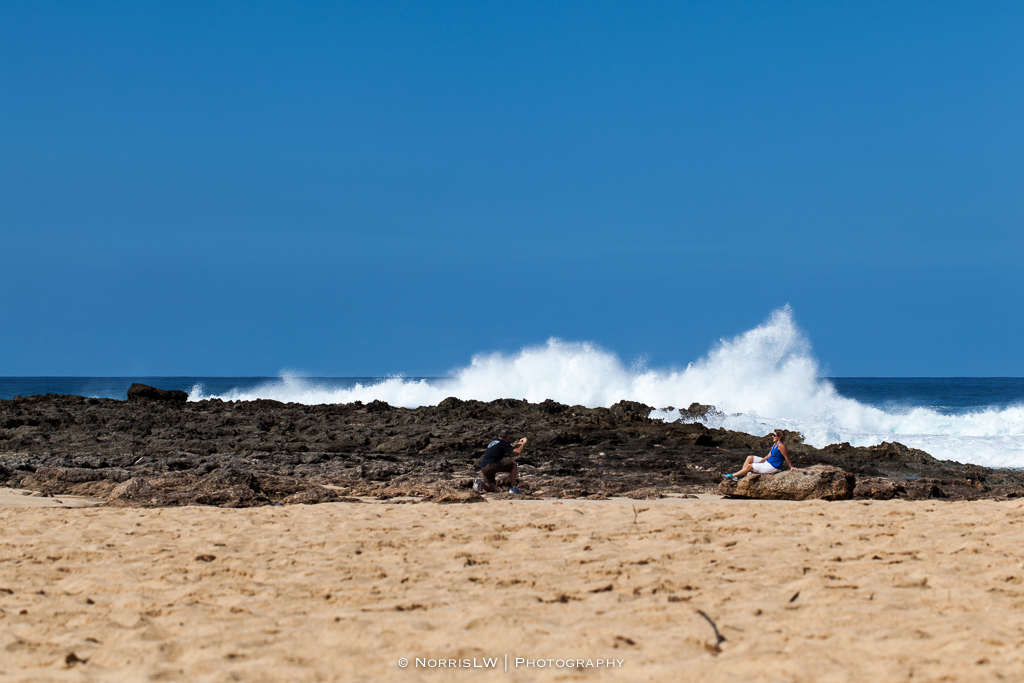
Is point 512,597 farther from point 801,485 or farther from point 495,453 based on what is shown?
point 495,453

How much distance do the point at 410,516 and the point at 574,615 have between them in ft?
12.6

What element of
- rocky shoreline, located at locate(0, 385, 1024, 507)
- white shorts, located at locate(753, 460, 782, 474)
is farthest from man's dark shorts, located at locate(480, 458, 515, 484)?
white shorts, located at locate(753, 460, 782, 474)

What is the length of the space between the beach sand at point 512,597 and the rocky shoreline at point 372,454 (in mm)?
2818

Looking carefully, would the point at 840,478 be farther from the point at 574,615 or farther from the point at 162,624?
the point at 162,624

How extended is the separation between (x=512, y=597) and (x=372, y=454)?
1103 centimetres

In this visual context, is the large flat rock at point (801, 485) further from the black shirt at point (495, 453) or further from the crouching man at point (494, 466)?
the black shirt at point (495, 453)

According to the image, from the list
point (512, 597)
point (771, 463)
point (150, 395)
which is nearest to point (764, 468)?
point (771, 463)

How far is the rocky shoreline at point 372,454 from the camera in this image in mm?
10297

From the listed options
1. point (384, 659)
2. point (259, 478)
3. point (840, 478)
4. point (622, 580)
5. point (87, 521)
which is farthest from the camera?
point (259, 478)

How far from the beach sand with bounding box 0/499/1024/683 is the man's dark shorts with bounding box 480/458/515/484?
3.71 meters

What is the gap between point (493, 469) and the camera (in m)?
11.4

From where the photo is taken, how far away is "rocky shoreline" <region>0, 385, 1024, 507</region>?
10297 millimetres

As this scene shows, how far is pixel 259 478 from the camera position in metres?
10.5

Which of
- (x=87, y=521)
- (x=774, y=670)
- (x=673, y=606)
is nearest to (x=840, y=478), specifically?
(x=673, y=606)
